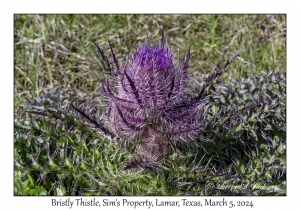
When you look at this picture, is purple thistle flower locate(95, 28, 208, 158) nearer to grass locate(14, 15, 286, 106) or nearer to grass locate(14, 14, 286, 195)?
grass locate(14, 14, 286, 195)

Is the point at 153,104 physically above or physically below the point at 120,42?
below

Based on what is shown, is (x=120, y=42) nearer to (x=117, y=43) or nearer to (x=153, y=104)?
(x=117, y=43)

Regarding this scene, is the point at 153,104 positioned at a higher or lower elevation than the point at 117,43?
lower

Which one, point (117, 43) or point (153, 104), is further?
point (117, 43)

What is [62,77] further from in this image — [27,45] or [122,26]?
[122,26]

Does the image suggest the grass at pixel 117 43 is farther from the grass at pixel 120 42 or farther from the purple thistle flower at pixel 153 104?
the purple thistle flower at pixel 153 104

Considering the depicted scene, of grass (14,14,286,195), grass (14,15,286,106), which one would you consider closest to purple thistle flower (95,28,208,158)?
grass (14,14,286,195)

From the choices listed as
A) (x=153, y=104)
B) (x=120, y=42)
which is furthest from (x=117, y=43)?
(x=153, y=104)

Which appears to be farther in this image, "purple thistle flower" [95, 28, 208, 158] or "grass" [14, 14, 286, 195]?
"grass" [14, 14, 286, 195]

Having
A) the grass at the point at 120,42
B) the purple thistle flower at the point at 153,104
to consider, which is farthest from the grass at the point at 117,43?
the purple thistle flower at the point at 153,104
